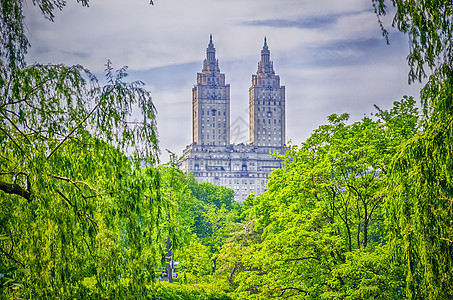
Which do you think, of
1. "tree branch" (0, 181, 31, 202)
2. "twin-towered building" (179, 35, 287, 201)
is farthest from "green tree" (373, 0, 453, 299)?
"twin-towered building" (179, 35, 287, 201)

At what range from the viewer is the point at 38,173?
A: 18.6ft

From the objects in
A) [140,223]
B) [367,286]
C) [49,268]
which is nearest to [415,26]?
[140,223]

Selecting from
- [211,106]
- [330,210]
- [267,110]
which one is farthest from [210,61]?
[330,210]

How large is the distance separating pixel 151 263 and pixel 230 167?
132747 mm

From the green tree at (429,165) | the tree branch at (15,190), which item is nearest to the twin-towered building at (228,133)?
the green tree at (429,165)

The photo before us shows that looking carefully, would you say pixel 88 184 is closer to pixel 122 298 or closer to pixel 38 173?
pixel 38 173

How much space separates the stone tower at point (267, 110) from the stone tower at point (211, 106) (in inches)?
287

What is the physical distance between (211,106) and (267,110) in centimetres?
1488

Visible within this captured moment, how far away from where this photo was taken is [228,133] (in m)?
142

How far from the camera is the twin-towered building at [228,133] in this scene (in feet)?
451

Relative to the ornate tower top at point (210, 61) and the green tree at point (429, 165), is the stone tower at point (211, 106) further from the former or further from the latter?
the green tree at point (429, 165)

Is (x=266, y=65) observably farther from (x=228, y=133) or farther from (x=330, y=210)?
(x=330, y=210)

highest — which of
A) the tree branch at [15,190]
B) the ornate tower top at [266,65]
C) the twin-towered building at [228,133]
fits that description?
the ornate tower top at [266,65]

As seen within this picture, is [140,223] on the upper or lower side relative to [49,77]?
lower
